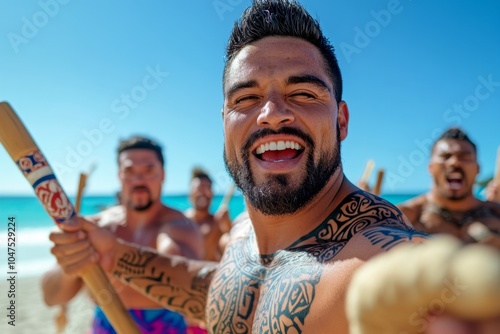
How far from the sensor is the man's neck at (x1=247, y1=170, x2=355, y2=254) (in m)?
1.79

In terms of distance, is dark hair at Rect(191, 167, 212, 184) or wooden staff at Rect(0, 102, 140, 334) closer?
wooden staff at Rect(0, 102, 140, 334)

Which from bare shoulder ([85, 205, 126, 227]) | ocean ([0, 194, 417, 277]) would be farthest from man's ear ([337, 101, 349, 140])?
bare shoulder ([85, 205, 126, 227])

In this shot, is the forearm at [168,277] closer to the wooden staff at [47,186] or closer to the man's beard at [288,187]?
the wooden staff at [47,186]

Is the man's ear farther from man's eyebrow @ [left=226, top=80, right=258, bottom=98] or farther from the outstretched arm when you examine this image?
the outstretched arm

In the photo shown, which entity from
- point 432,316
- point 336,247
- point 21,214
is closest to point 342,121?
point 336,247

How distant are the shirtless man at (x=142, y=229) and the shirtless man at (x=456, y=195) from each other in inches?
114

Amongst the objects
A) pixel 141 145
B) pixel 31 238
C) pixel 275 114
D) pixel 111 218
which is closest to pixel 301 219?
pixel 275 114

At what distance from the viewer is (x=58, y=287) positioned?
3584 millimetres

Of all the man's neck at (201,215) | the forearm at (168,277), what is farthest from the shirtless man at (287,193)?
the man's neck at (201,215)

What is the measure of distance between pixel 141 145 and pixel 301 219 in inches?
126

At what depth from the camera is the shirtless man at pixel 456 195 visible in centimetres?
521

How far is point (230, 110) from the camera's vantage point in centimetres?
198

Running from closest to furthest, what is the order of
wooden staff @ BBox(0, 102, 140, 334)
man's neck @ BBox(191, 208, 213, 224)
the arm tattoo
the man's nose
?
the man's nose, wooden staff @ BBox(0, 102, 140, 334), the arm tattoo, man's neck @ BBox(191, 208, 213, 224)

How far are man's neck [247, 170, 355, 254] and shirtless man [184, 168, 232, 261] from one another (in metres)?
6.68
